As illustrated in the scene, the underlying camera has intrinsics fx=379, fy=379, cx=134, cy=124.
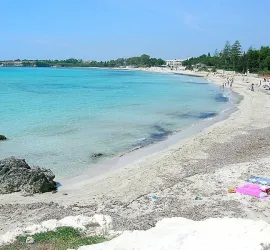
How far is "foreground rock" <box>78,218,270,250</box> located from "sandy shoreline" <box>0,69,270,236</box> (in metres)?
1.93

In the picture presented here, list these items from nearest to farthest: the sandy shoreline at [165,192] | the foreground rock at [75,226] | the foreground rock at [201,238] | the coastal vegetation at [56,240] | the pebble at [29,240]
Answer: the foreground rock at [201,238] < the coastal vegetation at [56,240] < the pebble at [29,240] < the foreground rock at [75,226] < the sandy shoreline at [165,192]

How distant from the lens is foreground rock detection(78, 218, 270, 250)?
6.92 meters

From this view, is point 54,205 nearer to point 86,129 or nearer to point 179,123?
point 86,129

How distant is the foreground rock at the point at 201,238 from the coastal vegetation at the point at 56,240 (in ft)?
3.03

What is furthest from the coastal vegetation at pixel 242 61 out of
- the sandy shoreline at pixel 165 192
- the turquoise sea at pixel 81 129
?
the sandy shoreline at pixel 165 192

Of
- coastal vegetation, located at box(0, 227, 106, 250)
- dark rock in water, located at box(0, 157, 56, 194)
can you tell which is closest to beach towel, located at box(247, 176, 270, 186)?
coastal vegetation, located at box(0, 227, 106, 250)

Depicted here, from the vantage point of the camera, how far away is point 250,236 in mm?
7254

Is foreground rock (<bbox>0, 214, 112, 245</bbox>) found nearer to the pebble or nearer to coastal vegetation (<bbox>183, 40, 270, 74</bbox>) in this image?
the pebble

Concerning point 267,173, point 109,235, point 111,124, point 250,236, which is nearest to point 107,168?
point 267,173

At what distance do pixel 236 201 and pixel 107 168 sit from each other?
22.7 ft

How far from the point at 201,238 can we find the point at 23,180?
26.4ft

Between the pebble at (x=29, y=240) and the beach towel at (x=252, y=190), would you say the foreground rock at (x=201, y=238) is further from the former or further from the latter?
the beach towel at (x=252, y=190)

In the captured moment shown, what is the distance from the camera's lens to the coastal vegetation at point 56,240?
8312mm

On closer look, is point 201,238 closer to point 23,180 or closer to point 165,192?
point 165,192
